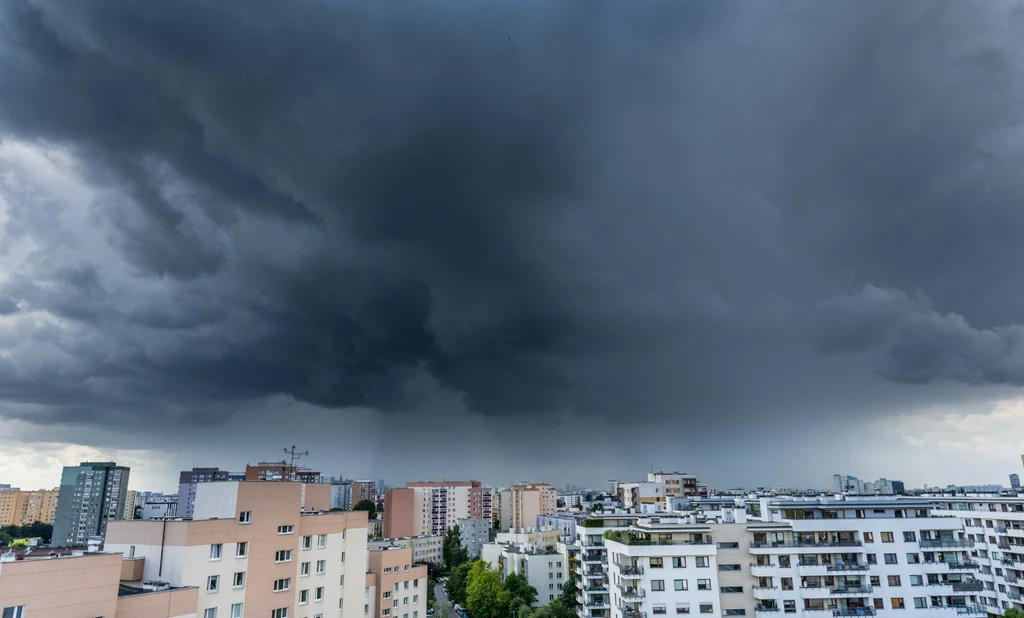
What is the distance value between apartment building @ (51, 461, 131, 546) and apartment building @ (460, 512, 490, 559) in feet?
305

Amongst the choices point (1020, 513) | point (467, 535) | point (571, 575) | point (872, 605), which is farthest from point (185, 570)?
point (467, 535)

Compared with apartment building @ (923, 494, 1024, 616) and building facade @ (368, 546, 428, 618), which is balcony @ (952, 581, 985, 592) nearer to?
apartment building @ (923, 494, 1024, 616)

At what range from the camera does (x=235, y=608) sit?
3186 cm

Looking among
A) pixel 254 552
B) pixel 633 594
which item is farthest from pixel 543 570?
pixel 254 552

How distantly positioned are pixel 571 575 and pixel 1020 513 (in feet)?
185

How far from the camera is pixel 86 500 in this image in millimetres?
149125

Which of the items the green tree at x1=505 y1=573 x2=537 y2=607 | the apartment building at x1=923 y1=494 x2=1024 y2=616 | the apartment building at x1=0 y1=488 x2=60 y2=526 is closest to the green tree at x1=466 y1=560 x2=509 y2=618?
the green tree at x1=505 y1=573 x2=537 y2=607

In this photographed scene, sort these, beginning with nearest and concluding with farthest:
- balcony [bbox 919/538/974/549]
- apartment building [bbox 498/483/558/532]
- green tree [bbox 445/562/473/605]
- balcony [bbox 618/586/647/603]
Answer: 1. balcony [bbox 618/586/647/603]
2. balcony [bbox 919/538/974/549]
3. green tree [bbox 445/562/473/605]
4. apartment building [bbox 498/483/558/532]

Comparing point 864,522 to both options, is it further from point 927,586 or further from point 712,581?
point 712,581

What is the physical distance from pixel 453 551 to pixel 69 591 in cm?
11382

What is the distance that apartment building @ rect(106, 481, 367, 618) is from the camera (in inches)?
1194

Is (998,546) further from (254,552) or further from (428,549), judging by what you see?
(428,549)

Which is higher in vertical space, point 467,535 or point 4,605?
point 4,605

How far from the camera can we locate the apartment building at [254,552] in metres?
30.3
